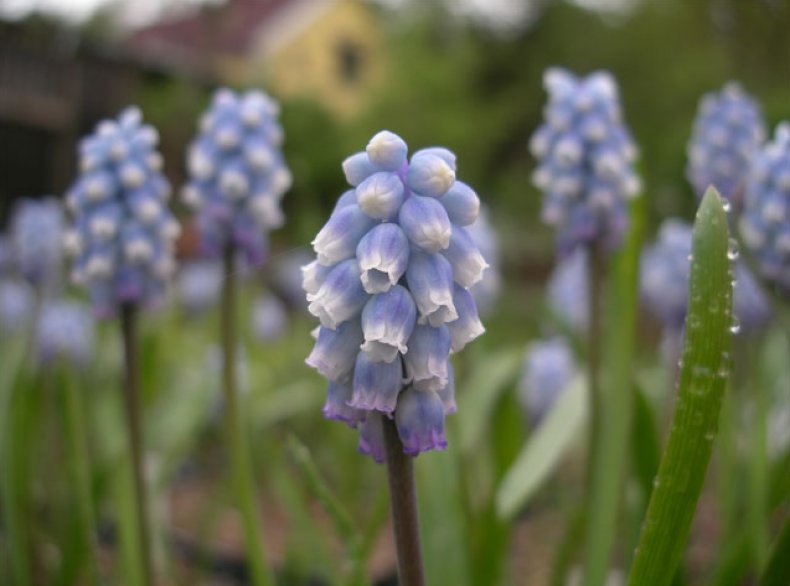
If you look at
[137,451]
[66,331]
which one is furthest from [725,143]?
[66,331]

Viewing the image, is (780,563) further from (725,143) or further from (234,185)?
(725,143)

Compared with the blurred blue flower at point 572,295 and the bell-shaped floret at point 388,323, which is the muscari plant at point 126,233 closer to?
the bell-shaped floret at point 388,323

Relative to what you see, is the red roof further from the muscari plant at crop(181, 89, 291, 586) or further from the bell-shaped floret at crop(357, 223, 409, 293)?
the bell-shaped floret at crop(357, 223, 409, 293)

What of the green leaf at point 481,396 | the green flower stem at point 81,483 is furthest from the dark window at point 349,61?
the green flower stem at point 81,483

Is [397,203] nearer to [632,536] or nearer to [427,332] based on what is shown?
[427,332]

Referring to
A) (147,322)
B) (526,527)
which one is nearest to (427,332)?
(526,527)
